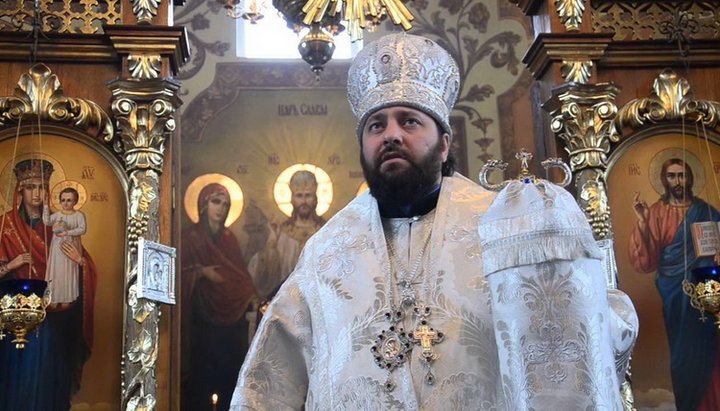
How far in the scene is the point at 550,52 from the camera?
6.19 m

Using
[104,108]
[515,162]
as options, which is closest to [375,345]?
[104,108]

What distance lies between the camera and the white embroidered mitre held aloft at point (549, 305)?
2.16 m

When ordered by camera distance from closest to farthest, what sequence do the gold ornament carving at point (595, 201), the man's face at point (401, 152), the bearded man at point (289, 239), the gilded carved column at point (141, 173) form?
the man's face at point (401, 152)
the gilded carved column at point (141, 173)
the gold ornament carving at point (595, 201)
the bearded man at point (289, 239)

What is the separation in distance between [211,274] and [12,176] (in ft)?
12.0

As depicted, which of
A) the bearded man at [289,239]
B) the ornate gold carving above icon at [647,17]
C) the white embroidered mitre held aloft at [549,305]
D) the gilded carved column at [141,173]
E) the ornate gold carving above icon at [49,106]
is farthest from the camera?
the bearded man at [289,239]

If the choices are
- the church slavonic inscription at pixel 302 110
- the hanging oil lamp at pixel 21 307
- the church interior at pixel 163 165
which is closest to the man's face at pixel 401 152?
the church interior at pixel 163 165

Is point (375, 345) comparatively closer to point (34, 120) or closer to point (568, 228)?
point (568, 228)

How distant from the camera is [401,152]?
2.81 m

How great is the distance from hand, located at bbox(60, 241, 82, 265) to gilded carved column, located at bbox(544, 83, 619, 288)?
2.69 m

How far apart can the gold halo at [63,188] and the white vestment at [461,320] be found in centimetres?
301

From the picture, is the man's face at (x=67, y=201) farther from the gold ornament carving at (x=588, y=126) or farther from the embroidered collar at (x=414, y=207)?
the embroidered collar at (x=414, y=207)

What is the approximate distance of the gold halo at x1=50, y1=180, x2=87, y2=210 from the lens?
5.72m

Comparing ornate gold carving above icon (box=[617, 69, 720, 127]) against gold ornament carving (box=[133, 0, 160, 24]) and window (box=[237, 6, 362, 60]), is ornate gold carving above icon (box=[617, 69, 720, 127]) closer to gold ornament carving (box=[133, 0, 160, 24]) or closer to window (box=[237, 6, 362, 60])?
gold ornament carving (box=[133, 0, 160, 24])

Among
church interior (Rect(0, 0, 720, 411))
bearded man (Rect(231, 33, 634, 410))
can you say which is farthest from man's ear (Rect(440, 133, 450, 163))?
church interior (Rect(0, 0, 720, 411))
